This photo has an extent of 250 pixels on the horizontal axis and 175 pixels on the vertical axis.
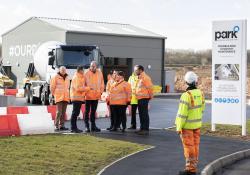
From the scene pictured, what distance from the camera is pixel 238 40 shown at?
18.3 m

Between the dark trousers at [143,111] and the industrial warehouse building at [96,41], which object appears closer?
the dark trousers at [143,111]

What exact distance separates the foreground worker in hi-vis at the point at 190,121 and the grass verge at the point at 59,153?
5.78 ft

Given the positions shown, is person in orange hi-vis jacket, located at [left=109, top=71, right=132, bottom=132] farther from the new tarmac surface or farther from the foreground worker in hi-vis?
the foreground worker in hi-vis

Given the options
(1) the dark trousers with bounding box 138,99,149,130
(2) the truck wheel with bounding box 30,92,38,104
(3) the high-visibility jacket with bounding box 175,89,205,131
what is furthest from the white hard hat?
(2) the truck wheel with bounding box 30,92,38,104

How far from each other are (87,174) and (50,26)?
4198cm

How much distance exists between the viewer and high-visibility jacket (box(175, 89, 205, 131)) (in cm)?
1077

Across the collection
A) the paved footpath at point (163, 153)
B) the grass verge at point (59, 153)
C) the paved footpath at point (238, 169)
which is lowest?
the paved footpath at point (238, 169)

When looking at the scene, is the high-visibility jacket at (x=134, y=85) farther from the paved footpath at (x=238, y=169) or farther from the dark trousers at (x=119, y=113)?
the paved footpath at (x=238, y=169)

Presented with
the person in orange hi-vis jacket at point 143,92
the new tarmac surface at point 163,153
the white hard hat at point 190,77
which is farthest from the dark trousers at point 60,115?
the white hard hat at point 190,77

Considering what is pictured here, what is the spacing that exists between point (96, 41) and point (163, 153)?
3898 centimetres

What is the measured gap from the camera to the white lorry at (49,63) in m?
28.6

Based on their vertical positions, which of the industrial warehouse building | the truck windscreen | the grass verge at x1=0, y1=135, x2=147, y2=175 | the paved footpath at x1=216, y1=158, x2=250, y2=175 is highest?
the industrial warehouse building

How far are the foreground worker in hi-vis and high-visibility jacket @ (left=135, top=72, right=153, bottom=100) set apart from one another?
6.79m

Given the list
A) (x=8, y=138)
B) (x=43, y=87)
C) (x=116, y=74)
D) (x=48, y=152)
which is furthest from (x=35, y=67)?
(x=48, y=152)
